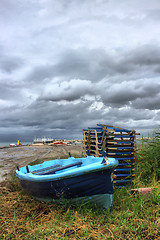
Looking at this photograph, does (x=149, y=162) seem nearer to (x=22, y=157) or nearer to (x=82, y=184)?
(x=82, y=184)

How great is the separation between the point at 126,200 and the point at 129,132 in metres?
2.55

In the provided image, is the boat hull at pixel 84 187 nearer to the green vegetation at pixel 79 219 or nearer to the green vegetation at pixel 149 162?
the green vegetation at pixel 79 219

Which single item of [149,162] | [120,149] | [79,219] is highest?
[120,149]

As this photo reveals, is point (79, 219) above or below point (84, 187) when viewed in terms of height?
below

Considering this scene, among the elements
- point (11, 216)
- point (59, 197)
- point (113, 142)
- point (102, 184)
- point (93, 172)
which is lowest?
point (11, 216)

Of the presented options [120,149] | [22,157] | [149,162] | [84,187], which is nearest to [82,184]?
[84,187]

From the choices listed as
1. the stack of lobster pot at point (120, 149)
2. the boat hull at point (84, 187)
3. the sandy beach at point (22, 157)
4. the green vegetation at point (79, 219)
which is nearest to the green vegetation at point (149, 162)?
the stack of lobster pot at point (120, 149)

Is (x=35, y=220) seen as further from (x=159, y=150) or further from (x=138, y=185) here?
(x=159, y=150)

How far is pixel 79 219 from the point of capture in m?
4.23

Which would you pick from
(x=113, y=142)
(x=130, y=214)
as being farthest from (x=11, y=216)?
(x=113, y=142)

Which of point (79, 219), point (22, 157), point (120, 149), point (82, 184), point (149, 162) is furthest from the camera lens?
point (22, 157)

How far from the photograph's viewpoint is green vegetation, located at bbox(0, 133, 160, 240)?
380 cm

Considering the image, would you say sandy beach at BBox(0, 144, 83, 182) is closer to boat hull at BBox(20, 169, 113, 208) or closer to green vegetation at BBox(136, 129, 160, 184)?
boat hull at BBox(20, 169, 113, 208)

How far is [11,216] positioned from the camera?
4.87m
